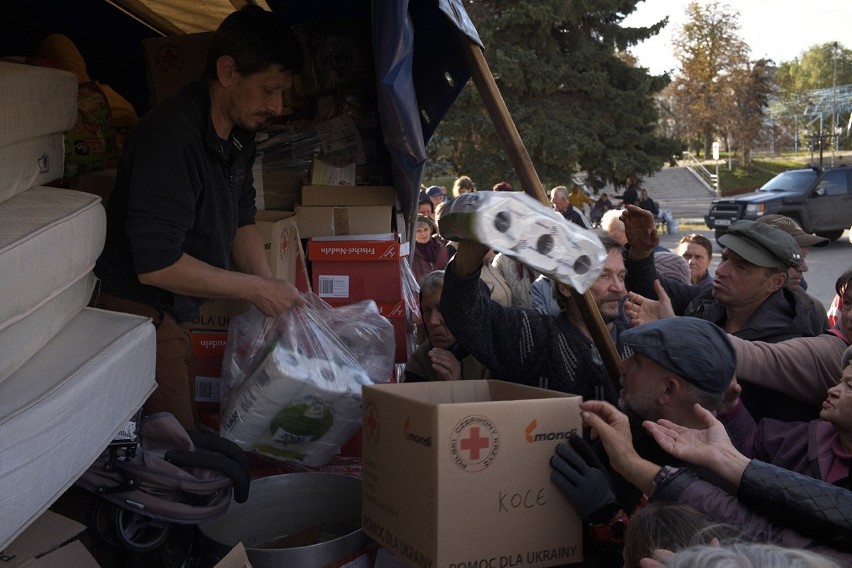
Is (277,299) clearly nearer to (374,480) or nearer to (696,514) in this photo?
(374,480)

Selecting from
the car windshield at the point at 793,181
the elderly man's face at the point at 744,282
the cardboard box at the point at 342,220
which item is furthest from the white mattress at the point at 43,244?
the car windshield at the point at 793,181

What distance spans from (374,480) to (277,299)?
2.26 ft

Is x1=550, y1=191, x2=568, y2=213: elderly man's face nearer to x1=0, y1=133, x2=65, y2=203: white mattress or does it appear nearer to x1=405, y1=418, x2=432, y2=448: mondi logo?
x1=0, y1=133, x2=65, y2=203: white mattress

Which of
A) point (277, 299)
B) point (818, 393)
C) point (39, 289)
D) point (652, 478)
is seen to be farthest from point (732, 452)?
point (39, 289)

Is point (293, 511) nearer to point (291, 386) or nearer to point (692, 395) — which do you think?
point (291, 386)

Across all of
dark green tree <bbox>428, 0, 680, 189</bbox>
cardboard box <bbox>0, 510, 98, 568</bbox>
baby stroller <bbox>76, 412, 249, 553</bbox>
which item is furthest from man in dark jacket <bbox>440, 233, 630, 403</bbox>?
dark green tree <bbox>428, 0, 680, 189</bbox>

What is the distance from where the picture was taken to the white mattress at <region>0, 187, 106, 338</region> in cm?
176

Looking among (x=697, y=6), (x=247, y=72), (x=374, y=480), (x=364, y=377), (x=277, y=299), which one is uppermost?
(x=697, y=6)

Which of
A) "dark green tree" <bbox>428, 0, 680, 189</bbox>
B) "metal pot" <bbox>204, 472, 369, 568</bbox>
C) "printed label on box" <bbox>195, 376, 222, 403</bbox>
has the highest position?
"dark green tree" <bbox>428, 0, 680, 189</bbox>

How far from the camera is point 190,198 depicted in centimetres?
234

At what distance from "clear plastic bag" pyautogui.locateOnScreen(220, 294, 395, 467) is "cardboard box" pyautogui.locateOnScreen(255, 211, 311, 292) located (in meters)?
0.52

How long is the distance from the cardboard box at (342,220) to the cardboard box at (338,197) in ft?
0.12

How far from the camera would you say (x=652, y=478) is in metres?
1.97

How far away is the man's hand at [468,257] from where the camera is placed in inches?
90.5
